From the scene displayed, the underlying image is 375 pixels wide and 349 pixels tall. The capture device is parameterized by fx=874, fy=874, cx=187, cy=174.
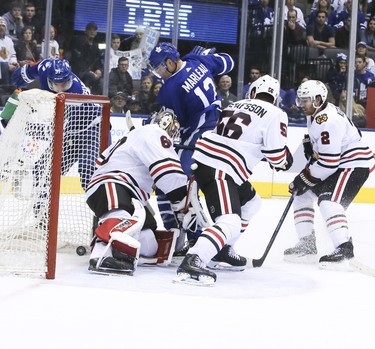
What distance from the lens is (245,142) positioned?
368 cm

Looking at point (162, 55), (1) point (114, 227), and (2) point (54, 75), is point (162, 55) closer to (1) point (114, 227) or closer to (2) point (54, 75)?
(2) point (54, 75)

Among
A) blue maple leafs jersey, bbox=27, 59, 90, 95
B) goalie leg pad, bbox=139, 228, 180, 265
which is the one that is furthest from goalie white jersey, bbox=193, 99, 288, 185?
blue maple leafs jersey, bbox=27, 59, 90, 95

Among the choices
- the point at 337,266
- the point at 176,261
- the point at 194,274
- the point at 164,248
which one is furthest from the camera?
the point at 337,266

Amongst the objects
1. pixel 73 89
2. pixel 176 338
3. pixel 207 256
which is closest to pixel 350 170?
pixel 207 256

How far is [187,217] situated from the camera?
12.6 feet

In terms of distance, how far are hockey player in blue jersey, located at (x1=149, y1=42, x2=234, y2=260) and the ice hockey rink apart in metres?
0.69

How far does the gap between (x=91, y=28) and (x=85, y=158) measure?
3.85 meters

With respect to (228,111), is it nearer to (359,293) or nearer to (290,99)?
(359,293)

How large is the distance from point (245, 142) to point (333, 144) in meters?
0.66

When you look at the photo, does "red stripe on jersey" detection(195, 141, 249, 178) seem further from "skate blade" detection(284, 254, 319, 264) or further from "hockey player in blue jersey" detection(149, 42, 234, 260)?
"skate blade" detection(284, 254, 319, 264)

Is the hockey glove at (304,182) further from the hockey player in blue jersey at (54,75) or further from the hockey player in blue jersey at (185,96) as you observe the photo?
the hockey player in blue jersey at (54,75)

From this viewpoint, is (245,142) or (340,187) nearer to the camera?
(245,142)

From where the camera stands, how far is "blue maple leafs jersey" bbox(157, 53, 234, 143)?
4172mm

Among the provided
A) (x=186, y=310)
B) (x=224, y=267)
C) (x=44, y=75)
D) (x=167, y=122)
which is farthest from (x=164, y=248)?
(x=44, y=75)
